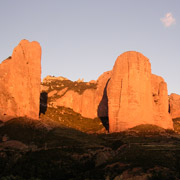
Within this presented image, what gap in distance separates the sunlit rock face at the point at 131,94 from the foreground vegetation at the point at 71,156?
10772mm

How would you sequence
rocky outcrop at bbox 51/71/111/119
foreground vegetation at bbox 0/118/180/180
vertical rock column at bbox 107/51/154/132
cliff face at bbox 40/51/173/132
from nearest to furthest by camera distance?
foreground vegetation at bbox 0/118/180/180 → vertical rock column at bbox 107/51/154/132 → cliff face at bbox 40/51/173/132 → rocky outcrop at bbox 51/71/111/119

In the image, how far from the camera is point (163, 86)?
319ft

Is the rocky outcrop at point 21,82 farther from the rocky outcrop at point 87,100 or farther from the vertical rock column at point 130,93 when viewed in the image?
the rocky outcrop at point 87,100

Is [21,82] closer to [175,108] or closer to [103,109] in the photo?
[103,109]

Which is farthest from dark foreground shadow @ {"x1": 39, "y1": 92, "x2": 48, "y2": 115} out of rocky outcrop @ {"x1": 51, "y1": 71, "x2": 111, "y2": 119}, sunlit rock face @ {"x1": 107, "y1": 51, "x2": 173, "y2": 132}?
sunlit rock face @ {"x1": 107, "y1": 51, "x2": 173, "y2": 132}

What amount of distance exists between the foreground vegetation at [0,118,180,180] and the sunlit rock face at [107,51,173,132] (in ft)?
35.3

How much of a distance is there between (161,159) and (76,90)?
77803mm

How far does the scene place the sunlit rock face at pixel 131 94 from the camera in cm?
8281

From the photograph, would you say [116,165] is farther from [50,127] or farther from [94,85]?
[94,85]

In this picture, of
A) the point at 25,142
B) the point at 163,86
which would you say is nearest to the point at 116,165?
the point at 25,142

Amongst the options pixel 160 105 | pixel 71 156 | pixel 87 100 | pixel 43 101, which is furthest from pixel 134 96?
pixel 71 156

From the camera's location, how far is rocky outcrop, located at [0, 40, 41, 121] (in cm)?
6756

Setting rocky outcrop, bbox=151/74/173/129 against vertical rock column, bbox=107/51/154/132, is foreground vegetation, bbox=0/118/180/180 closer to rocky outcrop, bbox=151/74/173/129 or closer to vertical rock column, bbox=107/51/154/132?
vertical rock column, bbox=107/51/154/132

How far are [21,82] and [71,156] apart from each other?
26157 millimetres
